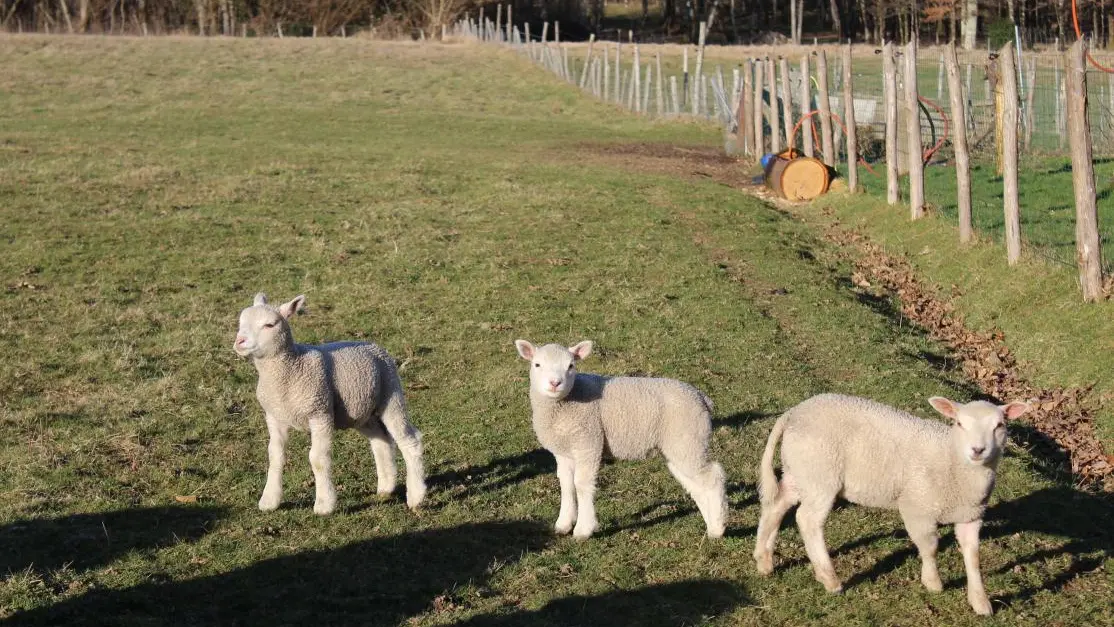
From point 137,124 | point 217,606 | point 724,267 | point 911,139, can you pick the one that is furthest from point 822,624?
point 137,124


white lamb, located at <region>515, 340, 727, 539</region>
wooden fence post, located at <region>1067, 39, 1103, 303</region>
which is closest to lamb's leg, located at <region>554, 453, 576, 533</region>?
white lamb, located at <region>515, 340, 727, 539</region>

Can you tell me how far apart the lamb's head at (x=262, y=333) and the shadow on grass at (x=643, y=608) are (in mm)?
2490

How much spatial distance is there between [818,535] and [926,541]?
61 centimetres

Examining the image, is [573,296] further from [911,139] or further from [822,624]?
[822,624]

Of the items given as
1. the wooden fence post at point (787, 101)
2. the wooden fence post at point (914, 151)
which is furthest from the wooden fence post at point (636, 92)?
the wooden fence post at point (914, 151)

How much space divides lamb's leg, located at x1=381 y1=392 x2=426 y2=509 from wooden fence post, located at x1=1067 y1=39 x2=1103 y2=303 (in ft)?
27.5

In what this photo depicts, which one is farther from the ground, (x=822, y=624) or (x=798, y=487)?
(x=798, y=487)

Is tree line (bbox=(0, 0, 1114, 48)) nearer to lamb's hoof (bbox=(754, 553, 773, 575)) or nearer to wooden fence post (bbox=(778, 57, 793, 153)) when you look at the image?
wooden fence post (bbox=(778, 57, 793, 153))

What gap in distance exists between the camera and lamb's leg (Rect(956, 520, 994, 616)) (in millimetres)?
7297

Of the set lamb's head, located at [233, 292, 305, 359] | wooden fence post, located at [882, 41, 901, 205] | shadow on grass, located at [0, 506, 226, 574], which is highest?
wooden fence post, located at [882, 41, 901, 205]

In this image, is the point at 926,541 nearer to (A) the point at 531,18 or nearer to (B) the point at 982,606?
(B) the point at 982,606

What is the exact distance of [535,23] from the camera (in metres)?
86.0

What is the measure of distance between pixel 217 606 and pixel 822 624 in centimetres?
338

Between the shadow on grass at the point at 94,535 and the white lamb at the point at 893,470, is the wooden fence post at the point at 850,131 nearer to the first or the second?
the white lamb at the point at 893,470
